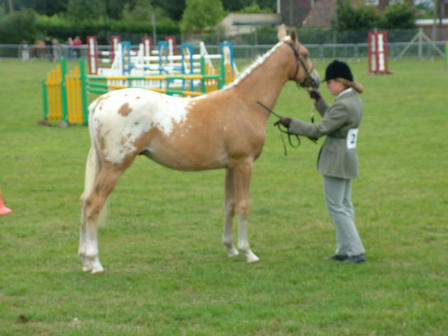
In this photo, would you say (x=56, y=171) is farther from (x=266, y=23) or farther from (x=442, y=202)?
(x=266, y=23)

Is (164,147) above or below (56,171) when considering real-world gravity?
above

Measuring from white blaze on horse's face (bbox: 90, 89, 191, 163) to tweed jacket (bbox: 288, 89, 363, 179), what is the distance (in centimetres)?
139

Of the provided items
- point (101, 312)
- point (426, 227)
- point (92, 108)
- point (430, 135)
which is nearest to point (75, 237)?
point (92, 108)

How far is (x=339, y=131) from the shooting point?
6.67m

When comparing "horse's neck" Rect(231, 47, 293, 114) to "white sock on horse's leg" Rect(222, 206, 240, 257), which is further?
"white sock on horse's leg" Rect(222, 206, 240, 257)

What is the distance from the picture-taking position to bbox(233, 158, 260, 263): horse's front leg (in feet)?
22.2

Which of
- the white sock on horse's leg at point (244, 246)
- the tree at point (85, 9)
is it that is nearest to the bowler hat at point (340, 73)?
the white sock on horse's leg at point (244, 246)

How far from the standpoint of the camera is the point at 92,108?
6465 mm

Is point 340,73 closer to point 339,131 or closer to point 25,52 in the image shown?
point 339,131

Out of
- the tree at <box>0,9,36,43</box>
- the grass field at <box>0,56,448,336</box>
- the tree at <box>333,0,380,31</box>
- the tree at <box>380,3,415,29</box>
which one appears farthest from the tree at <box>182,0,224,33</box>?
the grass field at <box>0,56,448,336</box>

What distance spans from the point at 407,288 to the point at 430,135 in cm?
984

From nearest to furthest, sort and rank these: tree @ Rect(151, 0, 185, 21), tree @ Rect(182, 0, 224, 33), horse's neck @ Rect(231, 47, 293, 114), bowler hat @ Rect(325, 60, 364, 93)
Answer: bowler hat @ Rect(325, 60, 364, 93) < horse's neck @ Rect(231, 47, 293, 114) < tree @ Rect(182, 0, 224, 33) < tree @ Rect(151, 0, 185, 21)

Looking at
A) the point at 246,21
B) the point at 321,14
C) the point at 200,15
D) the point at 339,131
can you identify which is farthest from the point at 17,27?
the point at 339,131

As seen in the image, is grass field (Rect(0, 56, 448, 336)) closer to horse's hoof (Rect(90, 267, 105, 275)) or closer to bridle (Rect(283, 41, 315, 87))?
horse's hoof (Rect(90, 267, 105, 275))
